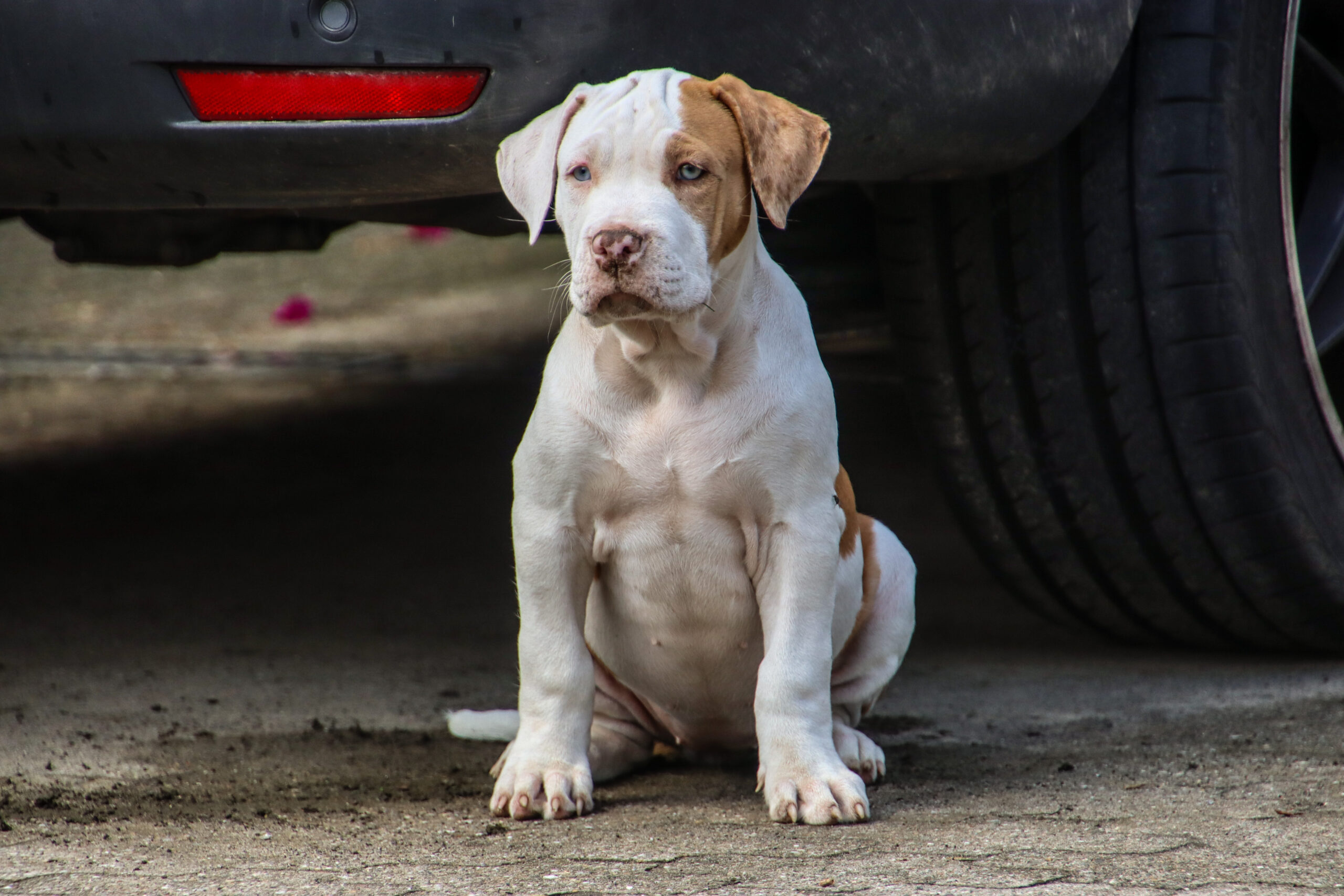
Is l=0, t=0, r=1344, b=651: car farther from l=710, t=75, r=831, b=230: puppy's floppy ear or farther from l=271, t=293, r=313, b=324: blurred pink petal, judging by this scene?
l=271, t=293, r=313, b=324: blurred pink petal

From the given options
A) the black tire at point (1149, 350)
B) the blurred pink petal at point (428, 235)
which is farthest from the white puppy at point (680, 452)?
the blurred pink petal at point (428, 235)

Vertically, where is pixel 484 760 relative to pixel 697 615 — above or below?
below

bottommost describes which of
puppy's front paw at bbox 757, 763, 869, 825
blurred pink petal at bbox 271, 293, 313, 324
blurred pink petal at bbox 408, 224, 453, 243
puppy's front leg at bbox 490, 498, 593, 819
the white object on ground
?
puppy's front paw at bbox 757, 763, 869, 825

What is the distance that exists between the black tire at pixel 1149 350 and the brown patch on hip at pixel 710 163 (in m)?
0.81

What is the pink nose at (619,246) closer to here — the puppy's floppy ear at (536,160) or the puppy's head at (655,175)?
the puppy's head at (655,175)

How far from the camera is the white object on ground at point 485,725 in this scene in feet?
8.45

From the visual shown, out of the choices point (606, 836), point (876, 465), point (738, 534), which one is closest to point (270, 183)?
point (738, 534)

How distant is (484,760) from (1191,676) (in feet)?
4.78

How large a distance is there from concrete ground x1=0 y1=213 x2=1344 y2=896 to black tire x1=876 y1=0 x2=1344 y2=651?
10.2 inches

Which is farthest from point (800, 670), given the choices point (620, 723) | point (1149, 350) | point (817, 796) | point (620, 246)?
point (1149, 350)

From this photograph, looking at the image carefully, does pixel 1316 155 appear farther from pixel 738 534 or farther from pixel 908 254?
pixel 738 534

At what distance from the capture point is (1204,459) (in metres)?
2.73

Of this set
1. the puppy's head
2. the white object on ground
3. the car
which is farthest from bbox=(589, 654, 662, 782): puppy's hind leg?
the car

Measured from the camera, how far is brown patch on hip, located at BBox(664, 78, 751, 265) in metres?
2.08
